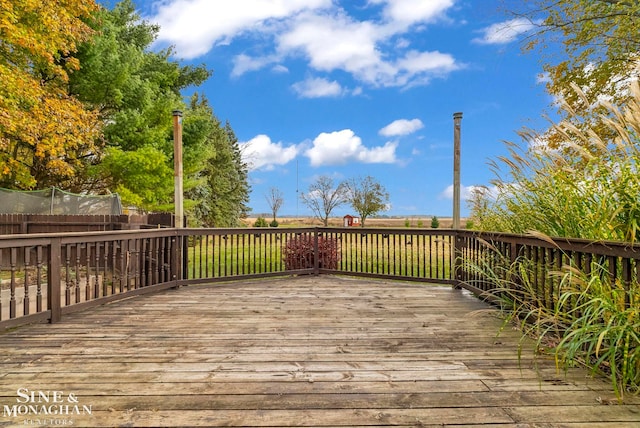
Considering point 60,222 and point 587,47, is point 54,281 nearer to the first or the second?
point 60,222

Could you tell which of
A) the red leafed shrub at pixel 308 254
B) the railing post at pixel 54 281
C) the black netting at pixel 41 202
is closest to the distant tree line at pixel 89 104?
the black netting at pixel 41 202

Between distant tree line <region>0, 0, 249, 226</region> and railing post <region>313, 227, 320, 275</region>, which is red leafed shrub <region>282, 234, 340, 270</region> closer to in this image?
railing post <region>313, 227, 320, 275</region>

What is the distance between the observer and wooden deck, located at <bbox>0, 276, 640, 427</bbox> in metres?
1.62

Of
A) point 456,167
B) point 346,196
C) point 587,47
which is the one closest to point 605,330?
point 456,167

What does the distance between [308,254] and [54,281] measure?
3.71 m

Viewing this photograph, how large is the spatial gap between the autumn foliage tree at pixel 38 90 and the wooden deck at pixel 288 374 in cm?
652

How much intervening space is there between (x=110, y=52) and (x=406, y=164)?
946 cm

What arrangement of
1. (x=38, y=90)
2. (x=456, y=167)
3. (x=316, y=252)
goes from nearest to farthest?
(x=456, y=167), (x=316, y=252), (x=38, y=90)

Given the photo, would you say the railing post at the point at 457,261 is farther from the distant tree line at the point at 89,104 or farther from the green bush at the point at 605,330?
the distant tree line at the point at 89,104

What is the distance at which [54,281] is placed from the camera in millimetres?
3166

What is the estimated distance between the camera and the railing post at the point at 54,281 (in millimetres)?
3127

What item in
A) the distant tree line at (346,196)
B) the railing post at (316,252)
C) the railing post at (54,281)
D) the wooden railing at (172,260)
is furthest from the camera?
the distant tree line at (346,196)

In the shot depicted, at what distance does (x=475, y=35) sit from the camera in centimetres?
746

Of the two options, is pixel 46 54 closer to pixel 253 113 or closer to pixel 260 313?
pixel 260 313
